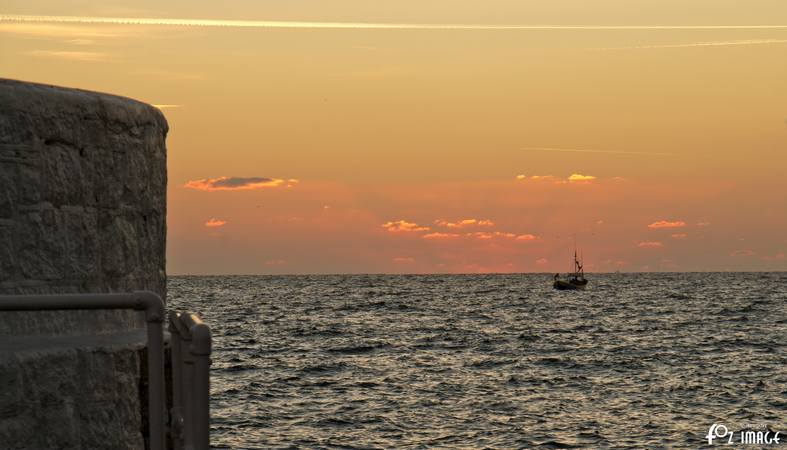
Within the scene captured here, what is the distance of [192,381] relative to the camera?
3.58 metres

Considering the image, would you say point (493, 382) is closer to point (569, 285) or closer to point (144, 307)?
point (144, 307)

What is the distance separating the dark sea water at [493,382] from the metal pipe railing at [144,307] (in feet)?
66.2

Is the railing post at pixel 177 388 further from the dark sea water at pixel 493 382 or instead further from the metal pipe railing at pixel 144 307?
the dark sea water at pixel 493 382

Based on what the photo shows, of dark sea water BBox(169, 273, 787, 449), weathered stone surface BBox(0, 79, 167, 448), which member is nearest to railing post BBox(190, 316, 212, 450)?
weathered stone surface BBox(0, 79, 167, 448)

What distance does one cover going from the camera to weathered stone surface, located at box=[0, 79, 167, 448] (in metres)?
4.71

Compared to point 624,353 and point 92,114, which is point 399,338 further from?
point 92,114

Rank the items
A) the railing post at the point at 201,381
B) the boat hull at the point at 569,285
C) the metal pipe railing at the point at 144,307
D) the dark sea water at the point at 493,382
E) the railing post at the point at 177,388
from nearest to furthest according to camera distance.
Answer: the railing post at the point at 201,381, the metal pipe railing at the point at 144,307, the railing post at the point at 177,388, the dark sea water at the point at 493,382, the boat hull at the point at 569,285

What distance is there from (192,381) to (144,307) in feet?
1.26

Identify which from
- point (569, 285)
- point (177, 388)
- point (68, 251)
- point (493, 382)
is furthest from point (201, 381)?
point (569, 285)

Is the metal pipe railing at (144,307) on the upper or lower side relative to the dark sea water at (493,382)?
upper

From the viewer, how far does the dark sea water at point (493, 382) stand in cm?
2573

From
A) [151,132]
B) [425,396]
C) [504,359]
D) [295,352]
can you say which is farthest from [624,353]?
[151,132]

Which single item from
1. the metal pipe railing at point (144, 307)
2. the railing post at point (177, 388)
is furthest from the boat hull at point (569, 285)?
the metal pipe railing at point (144, 307)

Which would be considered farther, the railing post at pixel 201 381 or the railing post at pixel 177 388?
the railing post at pixel 177 388
